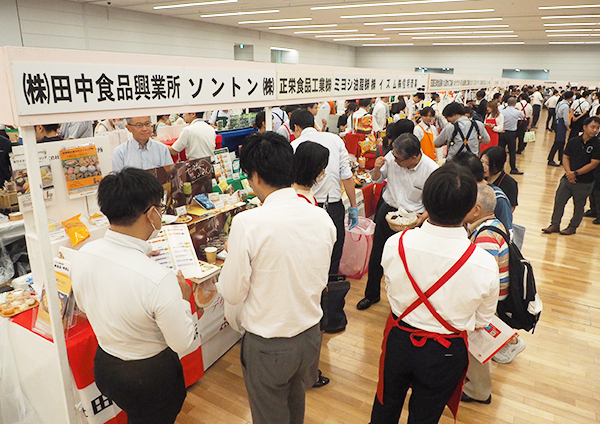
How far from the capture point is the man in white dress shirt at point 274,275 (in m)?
1.49

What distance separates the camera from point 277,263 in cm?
151

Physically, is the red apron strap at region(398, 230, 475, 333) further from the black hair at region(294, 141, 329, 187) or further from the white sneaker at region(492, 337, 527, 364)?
the white sneaker at region(492, 337, 527, 364)

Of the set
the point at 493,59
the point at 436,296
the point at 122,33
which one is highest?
the point at 493,59

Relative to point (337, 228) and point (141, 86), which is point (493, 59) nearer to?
point (337, 228)

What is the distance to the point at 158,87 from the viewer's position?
6.63 feet

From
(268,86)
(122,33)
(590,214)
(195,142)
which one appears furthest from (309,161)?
(122,33)

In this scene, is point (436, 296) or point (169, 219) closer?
point (436, 296)

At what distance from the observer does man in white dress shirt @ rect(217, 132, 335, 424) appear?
1489 millimetres

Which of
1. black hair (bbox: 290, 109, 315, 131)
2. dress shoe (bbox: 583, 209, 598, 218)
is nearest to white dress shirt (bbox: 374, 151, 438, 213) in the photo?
black hair (bbox: 290, 109, 315, 131)

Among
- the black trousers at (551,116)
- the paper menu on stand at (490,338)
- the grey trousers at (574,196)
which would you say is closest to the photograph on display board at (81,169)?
the paper menu on stand at (490,338)

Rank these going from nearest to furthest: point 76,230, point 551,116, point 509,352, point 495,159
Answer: point 76,230, point 509,352, point 495,159, point 551,116

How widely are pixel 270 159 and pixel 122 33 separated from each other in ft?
44.3

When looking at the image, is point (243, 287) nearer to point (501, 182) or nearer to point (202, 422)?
point (202, 422)

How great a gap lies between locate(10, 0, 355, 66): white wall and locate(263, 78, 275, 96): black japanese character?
9.95 metres
